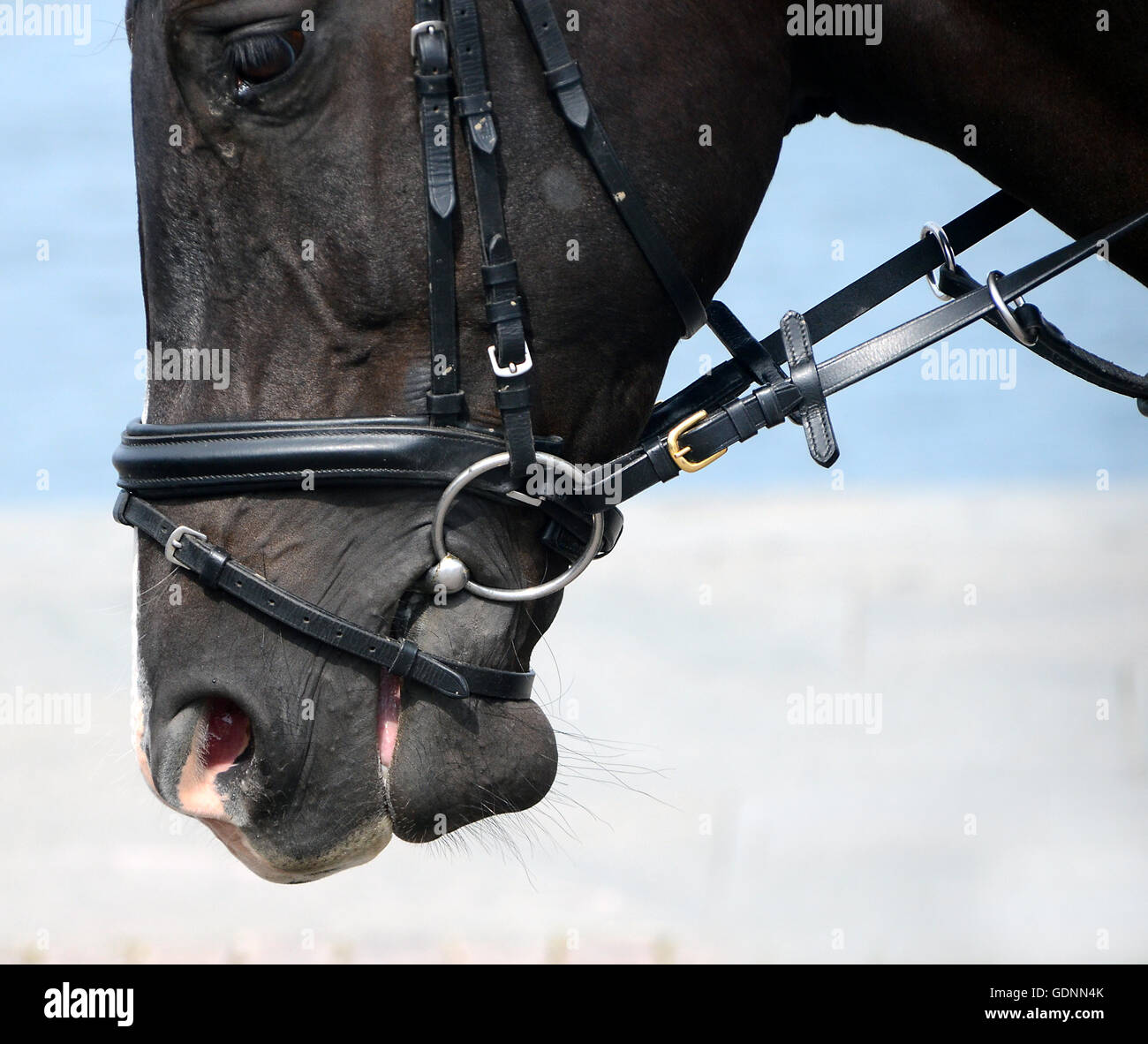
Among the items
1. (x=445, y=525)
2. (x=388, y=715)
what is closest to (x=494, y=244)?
(x=445, y=525)

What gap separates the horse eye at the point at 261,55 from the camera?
1622 mm

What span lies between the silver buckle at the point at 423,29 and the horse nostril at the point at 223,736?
95cm

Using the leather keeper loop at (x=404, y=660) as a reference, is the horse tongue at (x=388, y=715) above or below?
below

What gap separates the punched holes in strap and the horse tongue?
2.33 ft

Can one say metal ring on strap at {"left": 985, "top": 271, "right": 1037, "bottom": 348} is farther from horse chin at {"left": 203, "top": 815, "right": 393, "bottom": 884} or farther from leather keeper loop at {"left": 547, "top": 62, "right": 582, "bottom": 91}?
horse chin at {"left": 203, "top": 815, "right": 393, "bottom": 884}

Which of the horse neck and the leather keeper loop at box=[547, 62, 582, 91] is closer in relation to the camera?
the leather keeper loop at box=[547, 62, 582, 91]

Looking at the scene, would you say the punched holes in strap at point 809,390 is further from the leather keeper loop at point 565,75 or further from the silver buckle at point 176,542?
the silver buckle at point 176,542

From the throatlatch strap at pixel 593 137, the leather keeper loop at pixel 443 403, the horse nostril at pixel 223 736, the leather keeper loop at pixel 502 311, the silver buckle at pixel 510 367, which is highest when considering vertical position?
the throatlatch strap at pixel 593 137

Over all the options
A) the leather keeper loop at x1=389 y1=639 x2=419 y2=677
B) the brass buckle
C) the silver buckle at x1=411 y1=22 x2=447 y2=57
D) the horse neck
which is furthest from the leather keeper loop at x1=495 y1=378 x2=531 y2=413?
the horse neck

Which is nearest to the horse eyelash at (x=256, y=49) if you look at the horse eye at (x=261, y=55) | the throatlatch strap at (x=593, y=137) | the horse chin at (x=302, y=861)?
the horse eye at (x=261, y=55)

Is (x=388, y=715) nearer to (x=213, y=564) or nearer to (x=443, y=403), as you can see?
(x=213, y=564)

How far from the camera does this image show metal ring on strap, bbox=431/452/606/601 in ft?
5.61

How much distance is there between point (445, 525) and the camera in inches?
69.1

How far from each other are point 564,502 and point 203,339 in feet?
1.87
